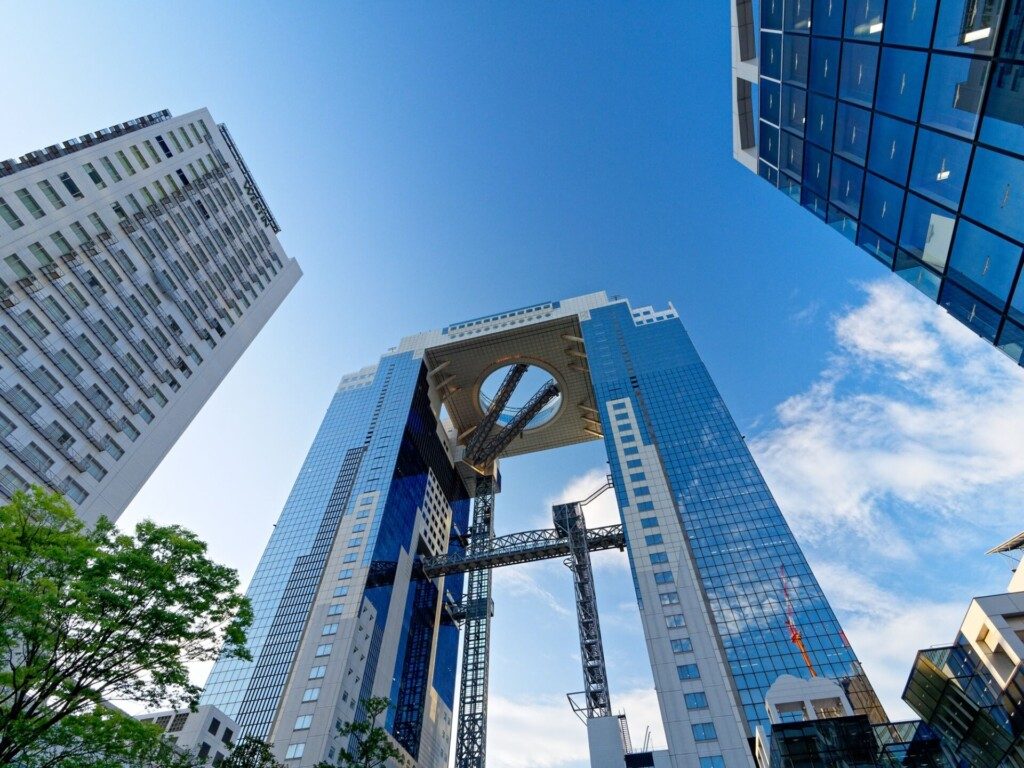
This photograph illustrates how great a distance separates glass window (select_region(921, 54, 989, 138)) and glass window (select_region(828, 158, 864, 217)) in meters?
4.81

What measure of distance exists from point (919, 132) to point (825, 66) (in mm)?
5611

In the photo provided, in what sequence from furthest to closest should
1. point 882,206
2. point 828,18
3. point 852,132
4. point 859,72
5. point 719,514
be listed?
point 719,514, point 852,132, point 882,206, point 828,18, point 859,72

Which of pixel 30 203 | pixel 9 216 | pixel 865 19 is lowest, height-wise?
pixel 865 19

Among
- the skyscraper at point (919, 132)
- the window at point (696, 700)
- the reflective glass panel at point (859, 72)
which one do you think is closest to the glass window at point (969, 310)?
the skyscraper at point (919, 132)

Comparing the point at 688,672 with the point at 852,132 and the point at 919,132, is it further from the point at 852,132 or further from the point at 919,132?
the point at 919,132

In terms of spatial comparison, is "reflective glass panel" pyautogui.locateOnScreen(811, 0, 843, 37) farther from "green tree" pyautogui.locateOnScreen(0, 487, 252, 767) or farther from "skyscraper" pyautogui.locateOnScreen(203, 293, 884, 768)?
"skyscraper" pyautogui.locateOnScreen(203, 293, 884, 768)

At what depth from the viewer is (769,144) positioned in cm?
2722

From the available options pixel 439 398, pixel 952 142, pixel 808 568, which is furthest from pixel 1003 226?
pixel 439 398

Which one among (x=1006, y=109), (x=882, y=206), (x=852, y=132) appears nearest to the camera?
(x=1006, y=109)

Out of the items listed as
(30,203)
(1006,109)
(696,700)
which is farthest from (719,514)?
(30,203)

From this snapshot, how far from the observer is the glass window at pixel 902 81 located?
569 inches

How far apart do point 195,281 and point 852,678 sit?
67711 millimetres

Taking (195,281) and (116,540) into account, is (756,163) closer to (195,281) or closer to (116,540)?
(116,540)

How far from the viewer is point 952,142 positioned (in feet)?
45.5
